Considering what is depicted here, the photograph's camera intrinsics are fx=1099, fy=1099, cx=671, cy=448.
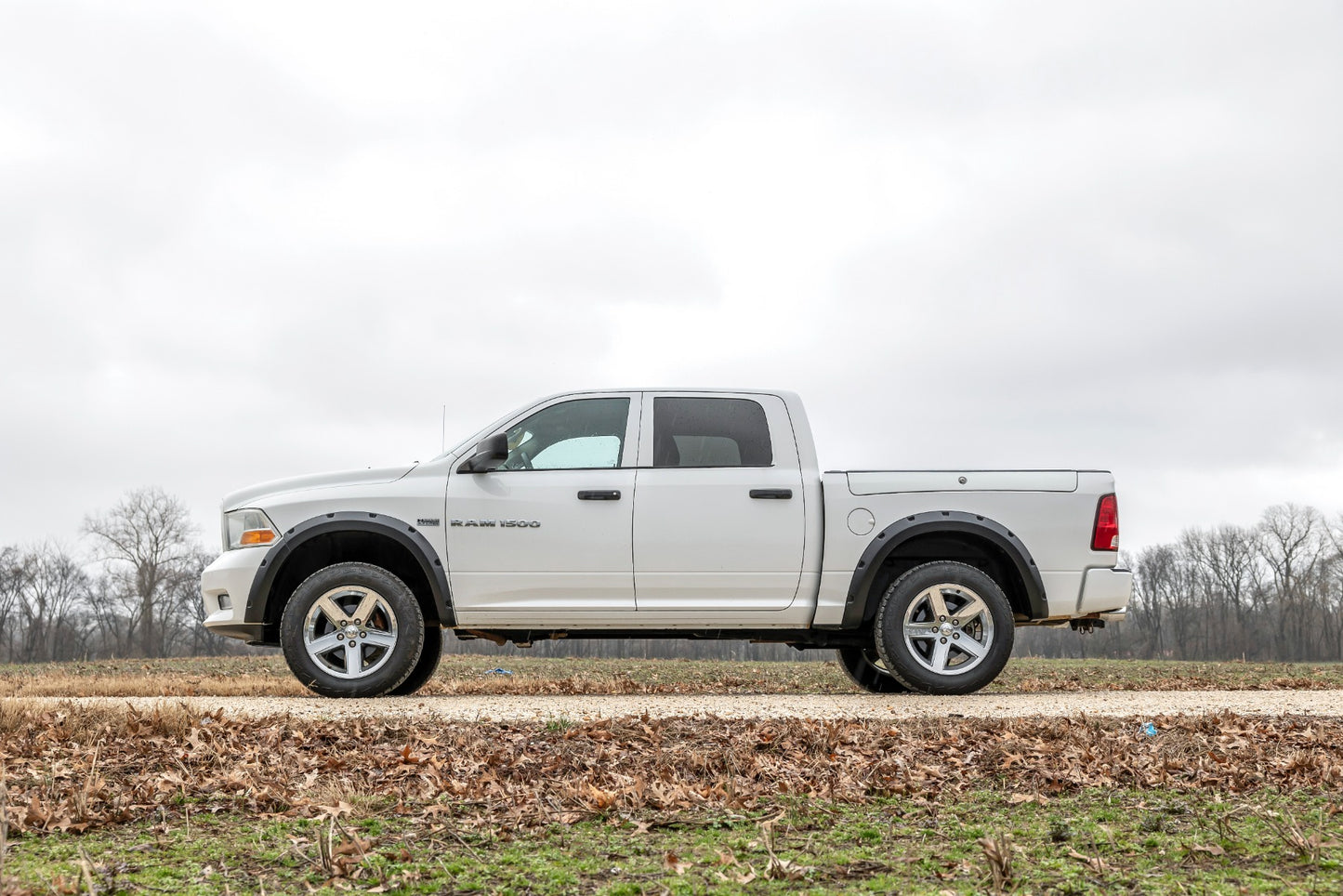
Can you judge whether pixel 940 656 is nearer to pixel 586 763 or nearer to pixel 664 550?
pixel 664 550

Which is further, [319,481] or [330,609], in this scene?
[319,481]

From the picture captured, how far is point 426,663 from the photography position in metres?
8.23

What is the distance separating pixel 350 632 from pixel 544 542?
1.44 m

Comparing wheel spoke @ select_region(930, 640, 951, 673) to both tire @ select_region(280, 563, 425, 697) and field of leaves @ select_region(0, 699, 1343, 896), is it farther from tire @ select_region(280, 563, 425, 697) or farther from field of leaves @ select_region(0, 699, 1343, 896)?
tire @ select_region(280, 563, 425, 697)

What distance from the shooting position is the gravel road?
637 centimetres

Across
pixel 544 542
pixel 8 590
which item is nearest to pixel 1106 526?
pixel 544 542

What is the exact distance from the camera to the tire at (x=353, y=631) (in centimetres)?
738

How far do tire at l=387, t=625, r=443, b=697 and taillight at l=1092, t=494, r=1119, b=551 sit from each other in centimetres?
469

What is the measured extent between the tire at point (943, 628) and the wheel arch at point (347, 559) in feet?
9.82

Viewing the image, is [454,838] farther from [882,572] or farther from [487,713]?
[882,572]

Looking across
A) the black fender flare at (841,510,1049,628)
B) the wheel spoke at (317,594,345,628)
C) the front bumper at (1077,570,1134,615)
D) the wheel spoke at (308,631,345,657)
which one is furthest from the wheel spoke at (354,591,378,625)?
the front bumper at (1077,570,1134,615)

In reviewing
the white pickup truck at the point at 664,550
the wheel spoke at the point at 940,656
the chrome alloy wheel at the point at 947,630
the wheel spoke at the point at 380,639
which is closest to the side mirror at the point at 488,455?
the white pickup truck at the point at 664,550

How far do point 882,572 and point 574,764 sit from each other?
11.9 ft

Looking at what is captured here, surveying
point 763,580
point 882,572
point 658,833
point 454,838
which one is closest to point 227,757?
point 454,838
